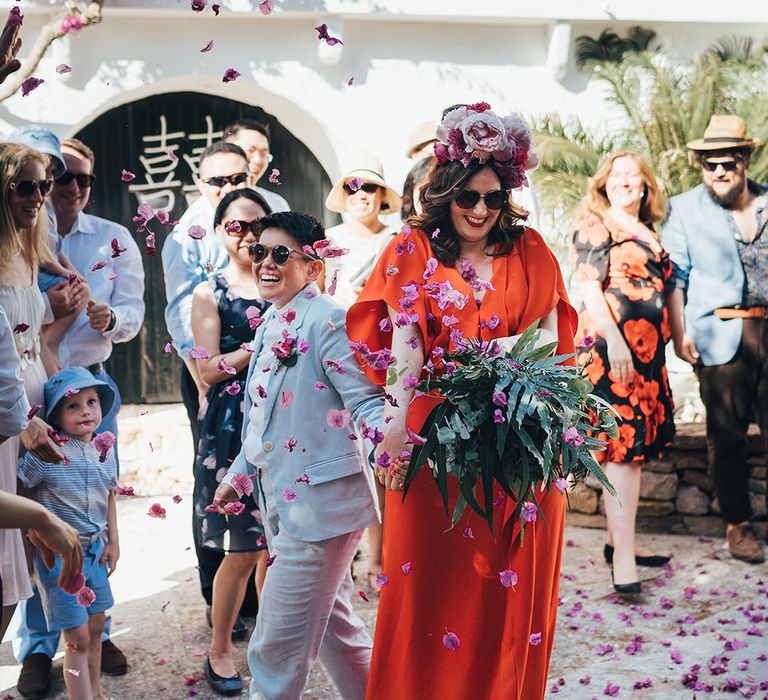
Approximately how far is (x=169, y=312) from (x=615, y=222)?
8.14ft

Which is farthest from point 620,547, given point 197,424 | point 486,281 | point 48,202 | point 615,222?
point 48,202

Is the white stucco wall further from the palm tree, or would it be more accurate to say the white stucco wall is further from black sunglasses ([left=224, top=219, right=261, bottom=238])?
black sunglasses ([left=224, top=219, right=261, bottom=238])

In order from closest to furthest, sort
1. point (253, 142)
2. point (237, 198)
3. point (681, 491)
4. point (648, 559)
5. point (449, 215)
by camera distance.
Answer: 1. point (449, 215)
2. point (237, 198)
3. point (253, 142)
4. point (648, 559)
5. point (681, 491)

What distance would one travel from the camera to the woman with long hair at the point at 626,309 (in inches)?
254

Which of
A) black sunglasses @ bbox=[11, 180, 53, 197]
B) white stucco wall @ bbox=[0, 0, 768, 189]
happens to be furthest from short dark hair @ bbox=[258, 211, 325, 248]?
white stucco wall @ bbox=[0, 0, 768, 189]

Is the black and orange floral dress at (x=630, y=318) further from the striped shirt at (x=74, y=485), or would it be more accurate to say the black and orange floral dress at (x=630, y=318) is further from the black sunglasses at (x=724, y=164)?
the striped shirt at (x=74, y=485)

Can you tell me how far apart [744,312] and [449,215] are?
3.52m

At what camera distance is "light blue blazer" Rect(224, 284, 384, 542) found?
4008mm

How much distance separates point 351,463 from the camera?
4.07 meters

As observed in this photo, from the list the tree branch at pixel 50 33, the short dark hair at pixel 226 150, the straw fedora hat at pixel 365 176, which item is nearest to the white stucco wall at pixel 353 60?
the tree branch at pixel 50 33

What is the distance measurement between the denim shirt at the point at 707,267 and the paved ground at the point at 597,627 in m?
1.29

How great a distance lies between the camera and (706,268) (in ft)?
23.2

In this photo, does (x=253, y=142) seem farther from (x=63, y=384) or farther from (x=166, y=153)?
(x=166, y=153)

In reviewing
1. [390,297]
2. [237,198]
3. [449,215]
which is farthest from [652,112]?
[390,297]
